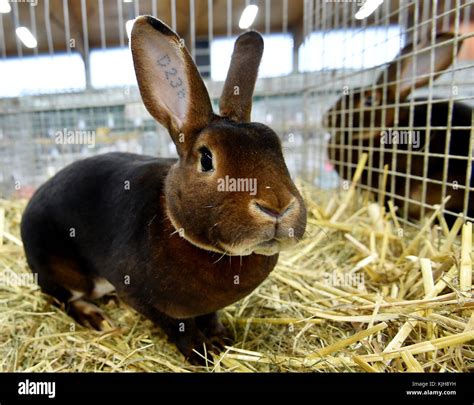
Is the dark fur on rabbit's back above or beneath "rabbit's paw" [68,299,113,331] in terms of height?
above

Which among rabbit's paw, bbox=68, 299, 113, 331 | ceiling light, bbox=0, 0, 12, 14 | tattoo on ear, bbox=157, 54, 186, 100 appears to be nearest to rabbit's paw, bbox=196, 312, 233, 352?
rabbit's paw, bbox=68, 299, 113, 331

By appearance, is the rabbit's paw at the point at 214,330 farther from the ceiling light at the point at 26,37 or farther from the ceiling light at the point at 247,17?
the ceiling light at the point at 26,37

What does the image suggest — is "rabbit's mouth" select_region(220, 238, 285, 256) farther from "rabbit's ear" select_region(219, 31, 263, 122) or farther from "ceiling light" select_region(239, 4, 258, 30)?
"ceiling light" select_region(239, 4, 258, 30)

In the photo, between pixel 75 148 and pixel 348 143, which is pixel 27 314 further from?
pixel 348 143

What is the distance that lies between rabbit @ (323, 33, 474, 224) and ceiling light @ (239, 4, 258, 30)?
78cm

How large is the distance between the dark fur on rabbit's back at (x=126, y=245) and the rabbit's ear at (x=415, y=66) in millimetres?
1370

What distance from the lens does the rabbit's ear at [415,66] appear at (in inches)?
75.4

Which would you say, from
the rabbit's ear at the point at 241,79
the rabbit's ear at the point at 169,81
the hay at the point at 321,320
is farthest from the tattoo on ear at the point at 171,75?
the hay at the point at 321,320

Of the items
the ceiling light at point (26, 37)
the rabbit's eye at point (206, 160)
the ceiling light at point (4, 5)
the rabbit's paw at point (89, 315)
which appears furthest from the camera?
the ceiling light at point (26, 37)

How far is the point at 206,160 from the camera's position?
1033 mm

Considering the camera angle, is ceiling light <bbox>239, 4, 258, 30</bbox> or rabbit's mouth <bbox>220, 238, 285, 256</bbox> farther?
ceiling light <bbox>239, 4, 258, 30</bbox>

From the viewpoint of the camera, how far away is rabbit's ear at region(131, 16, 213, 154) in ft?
3.47

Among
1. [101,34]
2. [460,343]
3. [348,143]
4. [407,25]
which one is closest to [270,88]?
[348,143]

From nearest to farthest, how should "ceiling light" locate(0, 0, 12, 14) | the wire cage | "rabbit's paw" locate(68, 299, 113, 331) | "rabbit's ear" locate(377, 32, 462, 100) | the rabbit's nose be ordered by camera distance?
the rabbit's nose → "rabbit's paw" locate(68, 299, 113, 331) → "ceiling light" locate(0, 0, 12, 14) → the wire cage → "rabbit's ear" locate(377, 32, 462, 100)
